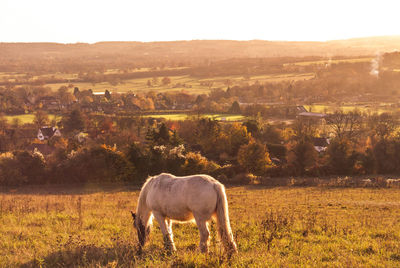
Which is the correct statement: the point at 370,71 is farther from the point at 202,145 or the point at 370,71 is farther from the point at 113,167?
the point at 113,167

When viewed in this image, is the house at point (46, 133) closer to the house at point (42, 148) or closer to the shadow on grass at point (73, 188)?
the house at point (42, 148)

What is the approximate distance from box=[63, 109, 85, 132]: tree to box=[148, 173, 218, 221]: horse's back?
193ft

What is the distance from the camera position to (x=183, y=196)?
9.38 m

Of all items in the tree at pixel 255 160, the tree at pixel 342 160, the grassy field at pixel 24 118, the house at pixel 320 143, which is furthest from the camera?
the grassy field at pixel 24 118

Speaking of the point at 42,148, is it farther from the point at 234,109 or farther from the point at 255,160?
the point at 234,109

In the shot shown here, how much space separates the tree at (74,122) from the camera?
64688 mm

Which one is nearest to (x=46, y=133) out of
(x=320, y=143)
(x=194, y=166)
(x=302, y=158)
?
(x=194, y=166)

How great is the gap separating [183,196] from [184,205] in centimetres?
26

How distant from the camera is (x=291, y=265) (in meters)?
7.41

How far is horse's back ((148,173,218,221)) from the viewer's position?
9.09m

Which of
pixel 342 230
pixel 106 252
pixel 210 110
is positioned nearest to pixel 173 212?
pixel 106 252

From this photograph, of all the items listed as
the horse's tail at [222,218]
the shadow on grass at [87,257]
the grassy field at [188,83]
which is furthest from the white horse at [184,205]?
the grassy field at [188,83]

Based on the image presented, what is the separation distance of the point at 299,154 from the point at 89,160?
2430cm

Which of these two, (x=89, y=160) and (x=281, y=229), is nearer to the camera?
(x=281, y=229)
